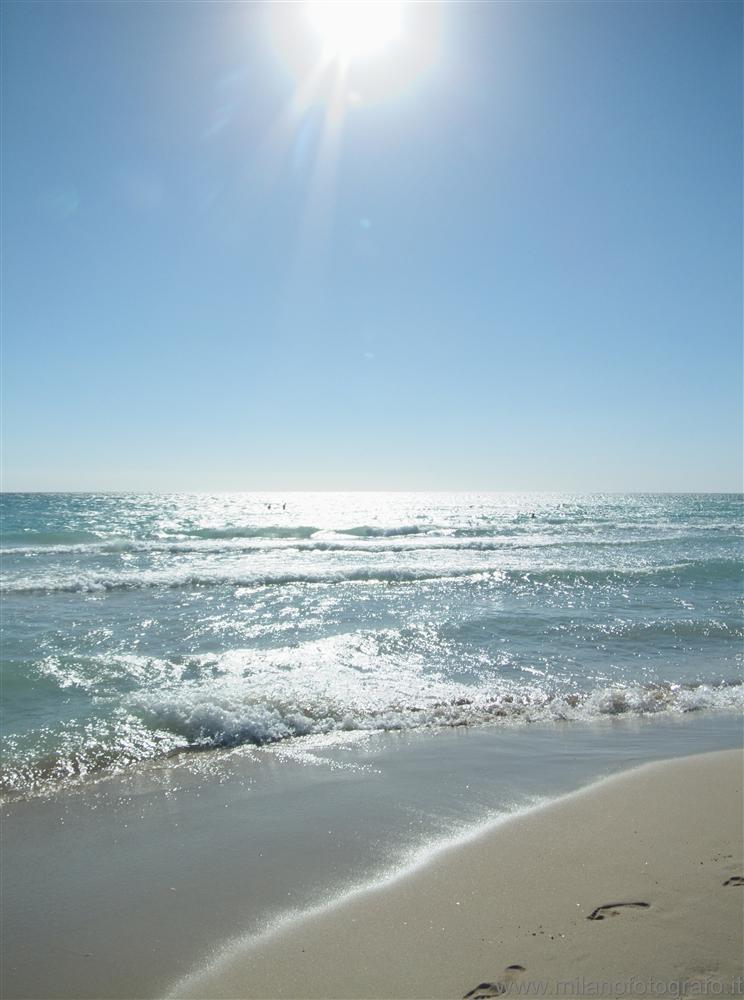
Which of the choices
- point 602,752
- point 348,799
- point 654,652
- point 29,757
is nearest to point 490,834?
point 348,799

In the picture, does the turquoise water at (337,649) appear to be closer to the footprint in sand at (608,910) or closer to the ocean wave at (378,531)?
the footprint in sand at (608,910)

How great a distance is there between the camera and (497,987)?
3.08 metres

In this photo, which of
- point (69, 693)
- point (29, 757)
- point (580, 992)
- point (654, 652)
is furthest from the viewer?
point (654, 652)

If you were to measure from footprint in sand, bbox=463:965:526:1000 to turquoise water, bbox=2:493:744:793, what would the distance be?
4.27 m

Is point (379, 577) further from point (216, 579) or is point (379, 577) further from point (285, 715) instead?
point (285, 715)

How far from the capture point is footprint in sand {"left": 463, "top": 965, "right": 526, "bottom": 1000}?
303 centimetres

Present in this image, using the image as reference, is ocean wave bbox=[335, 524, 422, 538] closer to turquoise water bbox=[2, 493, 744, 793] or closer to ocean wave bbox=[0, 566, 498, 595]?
turquoise water bbox=[2, 493, 744, 793]

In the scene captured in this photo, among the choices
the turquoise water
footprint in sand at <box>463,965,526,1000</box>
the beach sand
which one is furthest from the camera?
the turquoise water

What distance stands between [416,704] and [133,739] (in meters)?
3.55

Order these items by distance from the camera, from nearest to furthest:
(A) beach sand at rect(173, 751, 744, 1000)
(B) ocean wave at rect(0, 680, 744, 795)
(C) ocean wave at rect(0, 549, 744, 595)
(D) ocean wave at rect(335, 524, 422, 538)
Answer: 1. (A) beach sand at rect(173, 751, 744, 1000)
2. (B) ocean wave at rect(0, 680, 744, 795)
3. (C) ocean wave at rect(0, 549, 744, 595)
4. (D) ocean wave at rect(335, 524, 422, 538)

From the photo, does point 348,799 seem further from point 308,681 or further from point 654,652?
point 654,652

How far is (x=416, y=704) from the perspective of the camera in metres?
8.20

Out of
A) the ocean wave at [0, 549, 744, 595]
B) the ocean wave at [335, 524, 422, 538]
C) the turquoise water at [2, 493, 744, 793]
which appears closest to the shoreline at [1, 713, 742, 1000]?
the turquoise water at [2, 493, 744, 793]

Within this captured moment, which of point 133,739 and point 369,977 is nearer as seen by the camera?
point 369,977
